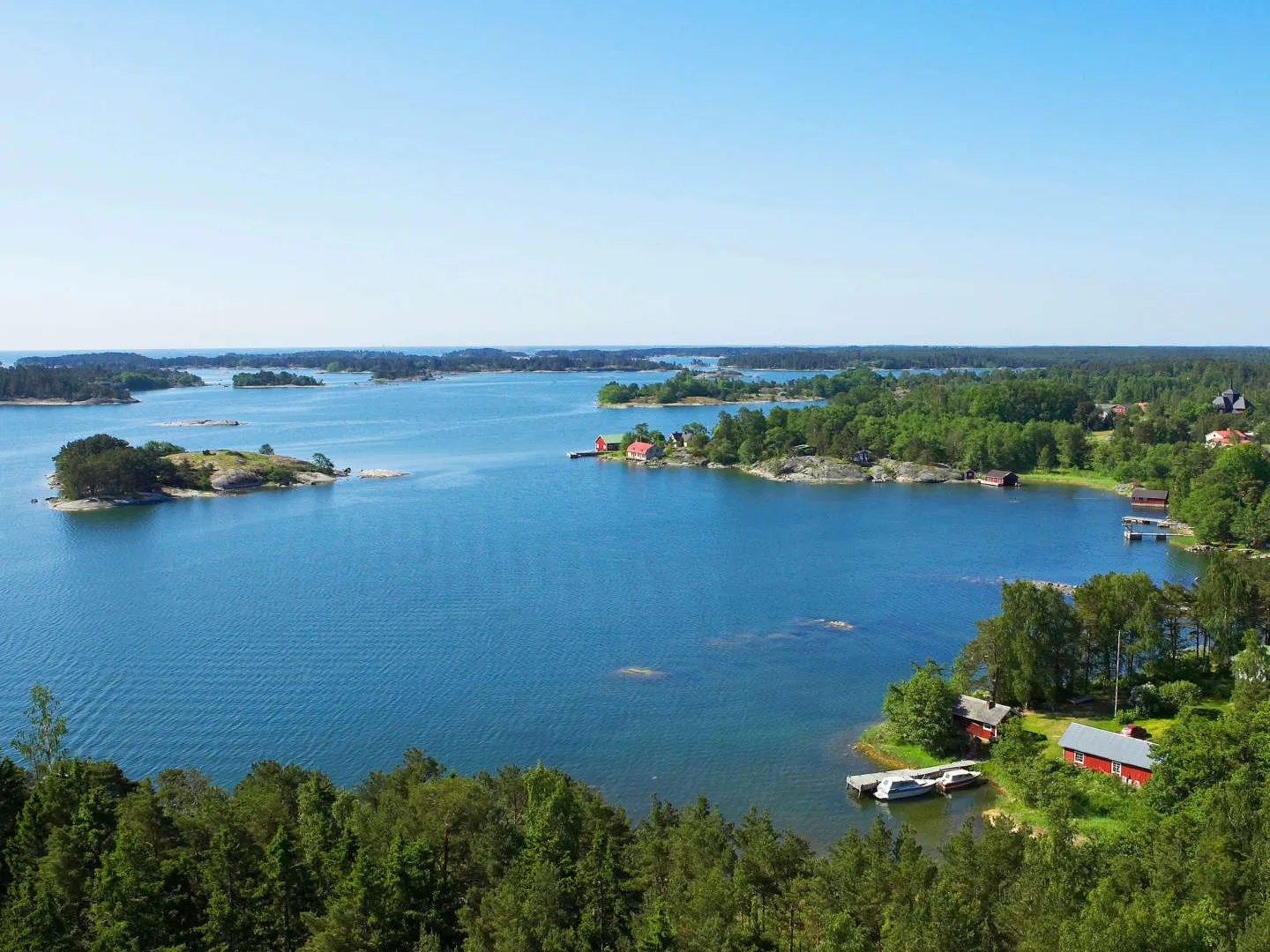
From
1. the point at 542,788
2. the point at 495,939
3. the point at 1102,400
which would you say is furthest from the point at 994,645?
the point at 1102,400

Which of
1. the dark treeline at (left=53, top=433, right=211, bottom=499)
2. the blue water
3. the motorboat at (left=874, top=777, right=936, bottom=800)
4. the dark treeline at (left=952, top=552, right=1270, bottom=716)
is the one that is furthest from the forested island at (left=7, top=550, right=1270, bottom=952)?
the dark treeline at (left=53, top=433, right=211, bottom=499)

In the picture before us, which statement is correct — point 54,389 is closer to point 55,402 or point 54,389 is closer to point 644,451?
point 55,402

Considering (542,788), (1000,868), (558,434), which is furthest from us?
(558,434)

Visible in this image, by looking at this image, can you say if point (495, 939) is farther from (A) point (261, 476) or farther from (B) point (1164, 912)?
(A) point (261, 476)

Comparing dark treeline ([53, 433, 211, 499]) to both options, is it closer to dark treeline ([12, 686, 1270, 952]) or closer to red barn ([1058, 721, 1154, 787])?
dark treeline ([12, 686, 1270, 952])

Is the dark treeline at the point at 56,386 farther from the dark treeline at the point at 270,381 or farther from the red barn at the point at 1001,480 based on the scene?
the red barn at the point at 1001,480

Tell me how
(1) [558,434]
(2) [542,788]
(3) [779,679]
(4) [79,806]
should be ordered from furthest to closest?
(1) [558,434] < (3) [779,679] < (2) [542,788] < (4) [79,806]

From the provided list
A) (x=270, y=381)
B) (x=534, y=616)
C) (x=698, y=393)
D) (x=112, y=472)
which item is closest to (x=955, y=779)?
(x=534, y=616)

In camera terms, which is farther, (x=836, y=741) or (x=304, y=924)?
(x=836, y=741)
